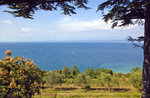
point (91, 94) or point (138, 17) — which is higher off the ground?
point (138, 17)

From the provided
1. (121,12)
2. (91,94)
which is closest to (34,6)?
(121,12)

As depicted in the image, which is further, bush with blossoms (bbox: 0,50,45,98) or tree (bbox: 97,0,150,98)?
bush with blossoms (bbox: 0,50,45,98)

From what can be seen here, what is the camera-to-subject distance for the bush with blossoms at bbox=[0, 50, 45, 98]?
23.4 feet

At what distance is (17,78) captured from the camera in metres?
7.39

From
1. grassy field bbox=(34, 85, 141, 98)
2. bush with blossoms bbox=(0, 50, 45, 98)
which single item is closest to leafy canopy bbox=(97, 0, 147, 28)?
bush with blossoms bbox=(0, 50, 45, 98)

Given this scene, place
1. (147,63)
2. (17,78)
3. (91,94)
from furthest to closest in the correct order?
(91,94) < (17,78) < (147,63)

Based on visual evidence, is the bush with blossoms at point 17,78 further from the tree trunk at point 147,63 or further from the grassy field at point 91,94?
the grassy field at point 91,94

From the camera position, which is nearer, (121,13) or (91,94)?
(121,13)

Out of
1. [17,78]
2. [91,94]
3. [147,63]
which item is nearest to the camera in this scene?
[147,63]

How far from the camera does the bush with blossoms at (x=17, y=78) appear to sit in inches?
281

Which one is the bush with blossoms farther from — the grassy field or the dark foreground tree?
the grassy field

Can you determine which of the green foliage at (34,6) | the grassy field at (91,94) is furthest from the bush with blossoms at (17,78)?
the grassy field at (91,94)

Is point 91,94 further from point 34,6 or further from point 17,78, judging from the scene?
point 34,6

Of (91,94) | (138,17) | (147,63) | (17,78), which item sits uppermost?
(138,17)
